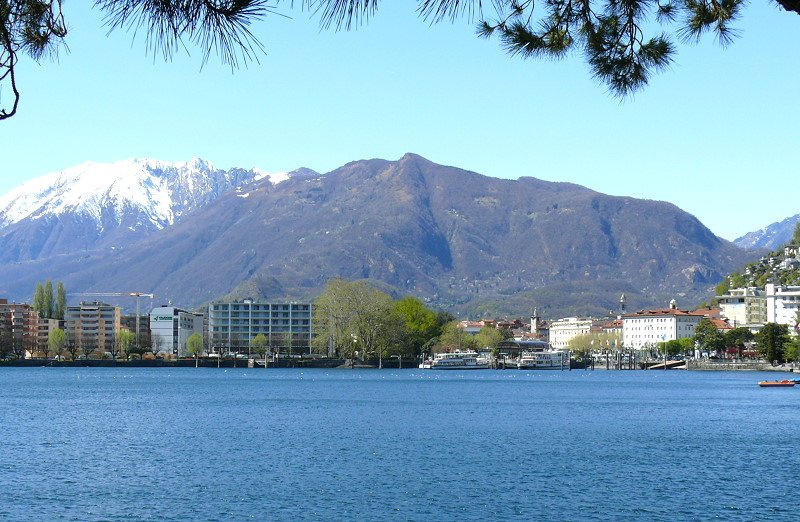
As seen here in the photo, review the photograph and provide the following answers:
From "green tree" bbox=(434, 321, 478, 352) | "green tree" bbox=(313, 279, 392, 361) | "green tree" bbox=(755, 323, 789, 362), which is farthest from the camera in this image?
"green tree" bbox=(434, 321, 478, 352)

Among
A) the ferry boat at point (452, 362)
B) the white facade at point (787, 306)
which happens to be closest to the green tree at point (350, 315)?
the ferry boat at point (452, 362)

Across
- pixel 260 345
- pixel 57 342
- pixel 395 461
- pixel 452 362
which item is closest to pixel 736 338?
pixel 452 362

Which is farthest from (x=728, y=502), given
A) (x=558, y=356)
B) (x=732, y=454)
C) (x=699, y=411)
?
(x=558, y=356)

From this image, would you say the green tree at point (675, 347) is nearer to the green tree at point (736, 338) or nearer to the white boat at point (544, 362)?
the green tree at point (736, 338)

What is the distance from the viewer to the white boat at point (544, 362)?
183 m

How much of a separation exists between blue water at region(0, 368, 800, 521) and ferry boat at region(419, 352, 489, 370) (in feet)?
304

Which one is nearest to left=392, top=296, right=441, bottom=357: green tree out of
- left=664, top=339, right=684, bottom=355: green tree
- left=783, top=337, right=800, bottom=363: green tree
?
left=783, top=337, right=800, bottom=363: green tree

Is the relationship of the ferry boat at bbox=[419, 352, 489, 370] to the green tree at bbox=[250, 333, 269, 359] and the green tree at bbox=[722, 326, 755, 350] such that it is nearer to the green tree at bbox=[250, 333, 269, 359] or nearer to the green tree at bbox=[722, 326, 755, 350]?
the green tree at bbox=[250, 333, 269, 359]

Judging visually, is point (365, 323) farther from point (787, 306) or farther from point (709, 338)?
point (787, 306)

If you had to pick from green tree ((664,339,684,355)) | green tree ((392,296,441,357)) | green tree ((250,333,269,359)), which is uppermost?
green tree ((392,296,441,357))

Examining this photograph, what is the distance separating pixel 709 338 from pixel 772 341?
62.3 feet

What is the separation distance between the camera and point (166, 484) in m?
31.5

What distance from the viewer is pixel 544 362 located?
185 m

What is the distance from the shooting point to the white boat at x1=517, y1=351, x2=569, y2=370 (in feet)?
600
